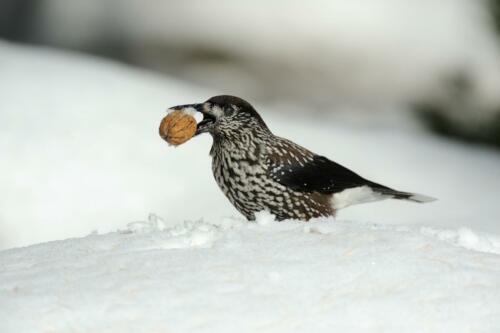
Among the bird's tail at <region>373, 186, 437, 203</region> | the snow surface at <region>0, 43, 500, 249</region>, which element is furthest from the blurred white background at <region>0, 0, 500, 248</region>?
the bird's tail at <region>373, 186, 437, 203</region>

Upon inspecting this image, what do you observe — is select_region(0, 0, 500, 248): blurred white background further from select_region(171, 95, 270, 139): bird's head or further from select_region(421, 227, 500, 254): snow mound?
select_region(421, 227, 500, 254): snow mound

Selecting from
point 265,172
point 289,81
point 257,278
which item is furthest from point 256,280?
point 289,81

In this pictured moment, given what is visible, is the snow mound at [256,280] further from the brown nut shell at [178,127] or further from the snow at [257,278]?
the brown nut shell at [178,127]

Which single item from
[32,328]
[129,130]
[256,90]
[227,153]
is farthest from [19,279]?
[256,90]

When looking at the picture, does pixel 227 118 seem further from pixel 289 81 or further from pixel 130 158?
pixel 289 81

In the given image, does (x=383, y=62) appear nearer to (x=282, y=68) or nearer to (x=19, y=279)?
(x=282, y=68)

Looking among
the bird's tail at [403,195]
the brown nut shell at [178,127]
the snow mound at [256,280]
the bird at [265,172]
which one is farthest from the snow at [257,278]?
the bird's tail at [403,195]
